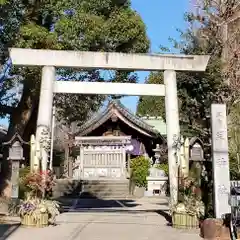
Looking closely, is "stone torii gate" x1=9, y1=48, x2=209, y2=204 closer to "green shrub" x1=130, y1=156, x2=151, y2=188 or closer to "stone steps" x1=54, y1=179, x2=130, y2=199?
"stone steps" x1=54, y1=179, x2=130, y2=199

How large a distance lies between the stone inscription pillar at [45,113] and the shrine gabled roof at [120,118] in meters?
20.8

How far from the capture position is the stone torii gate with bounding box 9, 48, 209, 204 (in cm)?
1364

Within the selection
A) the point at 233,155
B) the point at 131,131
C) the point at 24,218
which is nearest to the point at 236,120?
the point at 233,155

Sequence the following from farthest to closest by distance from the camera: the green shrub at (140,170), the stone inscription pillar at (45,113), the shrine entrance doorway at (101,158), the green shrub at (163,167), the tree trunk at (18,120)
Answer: the shrine entrance doorway at (101,158), the green shrub at (140,170), the green shrub at (163,167), the tree trunk at (18,120), the stone inscription pillar at (45,113)

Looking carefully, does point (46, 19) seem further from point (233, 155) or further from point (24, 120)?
point (233, 155)

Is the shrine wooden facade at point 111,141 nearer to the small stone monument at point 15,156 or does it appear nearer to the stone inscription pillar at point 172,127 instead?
the small stone monument at point 15,156

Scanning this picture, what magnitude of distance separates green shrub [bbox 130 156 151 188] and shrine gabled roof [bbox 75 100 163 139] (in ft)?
9.59

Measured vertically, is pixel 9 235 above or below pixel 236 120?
below

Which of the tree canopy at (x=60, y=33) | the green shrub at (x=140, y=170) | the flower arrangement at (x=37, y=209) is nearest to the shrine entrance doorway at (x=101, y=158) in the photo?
the green shrub at (x=140, y=170)

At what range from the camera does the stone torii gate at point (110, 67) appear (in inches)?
537

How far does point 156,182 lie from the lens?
97.0 feet

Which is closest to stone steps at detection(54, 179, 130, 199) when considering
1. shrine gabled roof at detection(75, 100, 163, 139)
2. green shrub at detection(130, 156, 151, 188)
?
green shrub at detection(130, 156, 151, 188)

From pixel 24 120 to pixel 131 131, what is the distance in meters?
19.9

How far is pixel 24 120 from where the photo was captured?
675 inches
